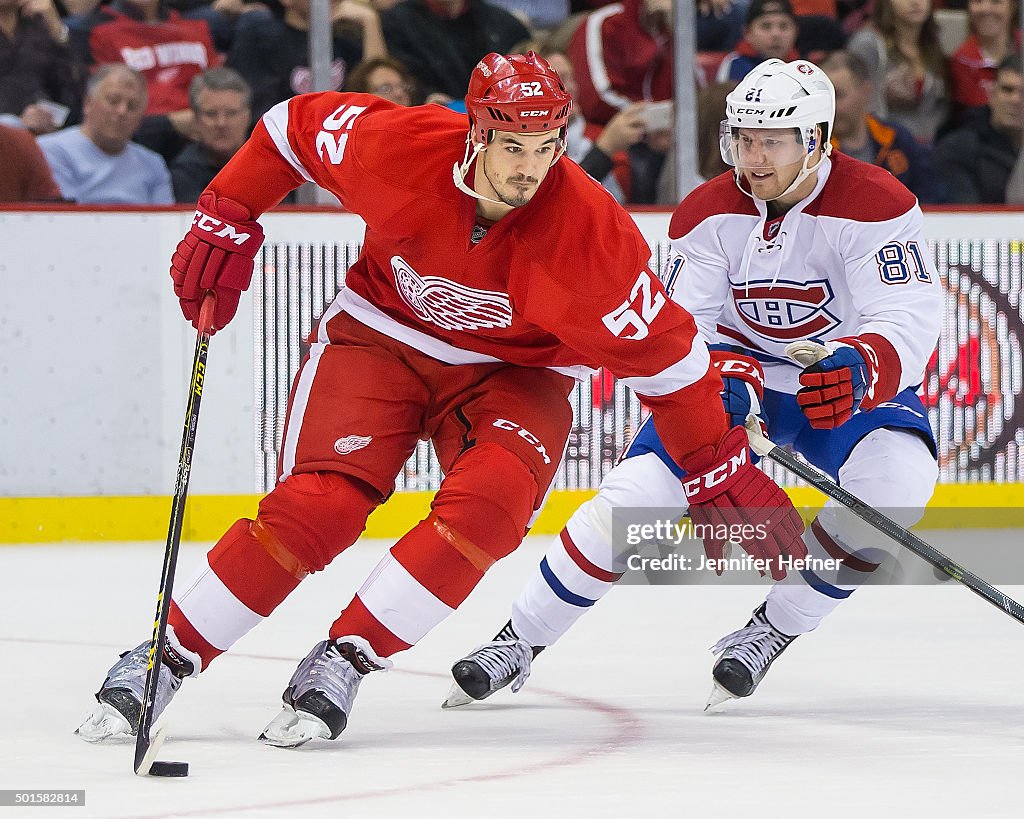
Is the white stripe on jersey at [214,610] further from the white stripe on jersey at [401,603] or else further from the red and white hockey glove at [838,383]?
the red and white hockey glove at [838,383]

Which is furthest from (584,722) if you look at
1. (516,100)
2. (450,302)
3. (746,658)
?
(516,100)

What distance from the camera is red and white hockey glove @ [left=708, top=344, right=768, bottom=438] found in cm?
320

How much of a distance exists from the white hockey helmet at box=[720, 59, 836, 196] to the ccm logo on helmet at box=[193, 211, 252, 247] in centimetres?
95

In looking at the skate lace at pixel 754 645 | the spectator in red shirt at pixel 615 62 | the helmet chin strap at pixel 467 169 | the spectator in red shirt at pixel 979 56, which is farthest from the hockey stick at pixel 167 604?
the spectator in red shirt at pixel 979 56

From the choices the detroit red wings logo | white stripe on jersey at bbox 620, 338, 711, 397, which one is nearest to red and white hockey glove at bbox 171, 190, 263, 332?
the detroit red wings logo

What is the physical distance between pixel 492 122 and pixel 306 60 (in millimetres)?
3710

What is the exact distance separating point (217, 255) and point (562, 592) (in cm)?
86

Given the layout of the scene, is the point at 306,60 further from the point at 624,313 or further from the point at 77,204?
the point at 624,313

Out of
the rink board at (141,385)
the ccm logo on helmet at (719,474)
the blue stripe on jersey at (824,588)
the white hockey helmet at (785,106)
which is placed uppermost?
the white hockey helmet at (785,106)

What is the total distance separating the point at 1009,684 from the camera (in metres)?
3.26

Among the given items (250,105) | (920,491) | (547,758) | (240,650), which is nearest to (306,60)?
(250,105)

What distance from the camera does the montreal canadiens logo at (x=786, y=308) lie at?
3.35 metres

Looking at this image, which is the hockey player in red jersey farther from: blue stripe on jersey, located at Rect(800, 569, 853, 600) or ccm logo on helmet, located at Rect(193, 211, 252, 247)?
blue stripe on jersey, located at Rect(800, 569, 853, 600)

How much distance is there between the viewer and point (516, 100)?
8.37ft
